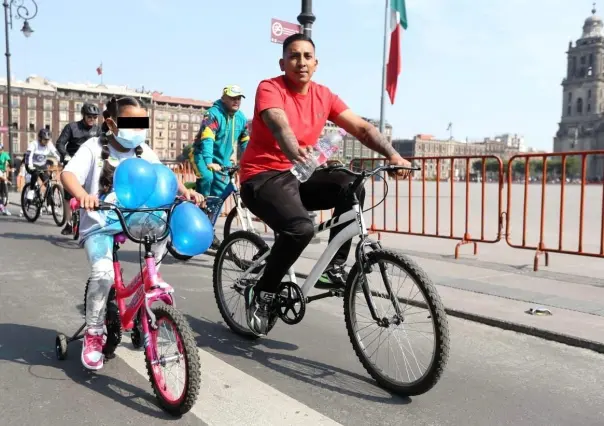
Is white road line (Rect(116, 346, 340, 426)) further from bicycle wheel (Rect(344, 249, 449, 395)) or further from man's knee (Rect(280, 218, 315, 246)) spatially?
man's knee (Rect(280, 218, 315, 246))

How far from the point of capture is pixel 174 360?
107 inches

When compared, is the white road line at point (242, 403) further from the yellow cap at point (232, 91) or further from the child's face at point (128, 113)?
the yellow cap at point (232, 91)

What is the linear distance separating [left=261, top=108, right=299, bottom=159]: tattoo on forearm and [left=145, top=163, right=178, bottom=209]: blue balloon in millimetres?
604

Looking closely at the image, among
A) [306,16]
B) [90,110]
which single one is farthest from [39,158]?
[306,16]

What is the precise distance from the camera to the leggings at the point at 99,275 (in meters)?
3.22

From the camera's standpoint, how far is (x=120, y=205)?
2.92 meters

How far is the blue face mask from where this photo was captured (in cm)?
319

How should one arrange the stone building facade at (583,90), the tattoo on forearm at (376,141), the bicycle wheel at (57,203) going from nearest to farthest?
the tattoo on forearm at (376,141) < the bicycle wheel at (57,203) < the stone building facade at (583,90)

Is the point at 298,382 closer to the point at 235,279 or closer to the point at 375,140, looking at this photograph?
the point at 235,279

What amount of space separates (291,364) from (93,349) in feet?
3.76

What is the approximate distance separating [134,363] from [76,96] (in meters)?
122

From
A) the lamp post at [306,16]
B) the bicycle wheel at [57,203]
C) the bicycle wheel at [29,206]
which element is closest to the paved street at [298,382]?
the lamp post at [306,16]

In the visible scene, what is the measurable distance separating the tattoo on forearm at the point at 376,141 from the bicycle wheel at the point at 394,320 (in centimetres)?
73

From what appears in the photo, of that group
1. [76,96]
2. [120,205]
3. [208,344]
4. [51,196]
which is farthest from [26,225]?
[76,96]
